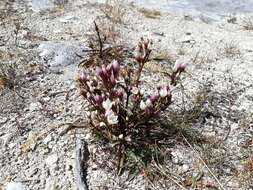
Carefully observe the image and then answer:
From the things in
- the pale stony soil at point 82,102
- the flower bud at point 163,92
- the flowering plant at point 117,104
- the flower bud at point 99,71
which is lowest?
the pale stony soil at point 82,102

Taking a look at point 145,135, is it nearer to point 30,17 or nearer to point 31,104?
point 31,104

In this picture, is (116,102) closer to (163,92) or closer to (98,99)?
(98,99)

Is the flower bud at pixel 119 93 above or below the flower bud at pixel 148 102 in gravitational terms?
above

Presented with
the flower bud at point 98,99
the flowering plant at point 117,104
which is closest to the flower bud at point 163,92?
the flowering plant at point 117,104

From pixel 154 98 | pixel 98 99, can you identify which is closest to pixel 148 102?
pixel 154 98

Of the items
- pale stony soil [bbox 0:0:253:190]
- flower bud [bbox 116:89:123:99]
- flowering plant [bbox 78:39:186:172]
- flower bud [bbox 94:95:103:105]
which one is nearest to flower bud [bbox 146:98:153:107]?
flowering plant [bbox 78:39:186:172]

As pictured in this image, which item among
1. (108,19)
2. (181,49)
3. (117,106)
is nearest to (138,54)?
(117,106)

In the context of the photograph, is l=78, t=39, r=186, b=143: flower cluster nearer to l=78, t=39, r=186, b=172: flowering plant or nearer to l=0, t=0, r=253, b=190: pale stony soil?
l=78, t=39, r=186, b=172: flowering plant

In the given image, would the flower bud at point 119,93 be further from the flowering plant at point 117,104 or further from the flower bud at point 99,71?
the flower bud at point 99,71
